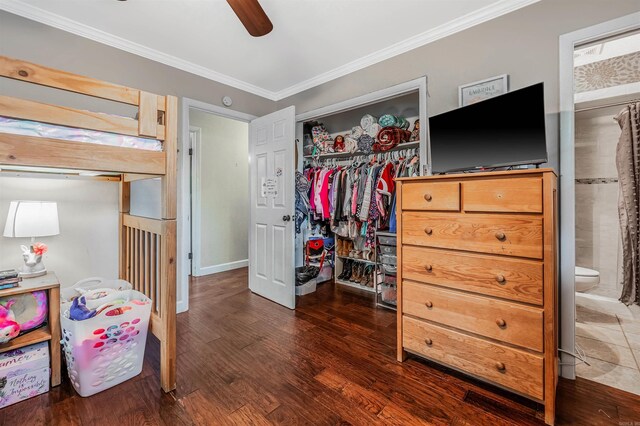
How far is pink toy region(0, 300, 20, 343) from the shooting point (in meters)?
1.38

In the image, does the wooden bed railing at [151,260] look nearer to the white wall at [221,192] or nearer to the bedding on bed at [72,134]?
the bedding on bed at [72,134]

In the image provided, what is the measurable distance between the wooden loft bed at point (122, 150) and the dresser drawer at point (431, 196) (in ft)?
4.73

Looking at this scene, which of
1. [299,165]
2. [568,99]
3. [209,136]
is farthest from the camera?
[209,136]

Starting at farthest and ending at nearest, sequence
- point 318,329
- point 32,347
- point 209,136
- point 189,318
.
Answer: point 209,136 → point 189,318 → point 318,329 → point 32,347

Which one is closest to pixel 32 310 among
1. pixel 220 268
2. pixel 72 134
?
pixel 72 134

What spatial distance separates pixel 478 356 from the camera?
1530 mm

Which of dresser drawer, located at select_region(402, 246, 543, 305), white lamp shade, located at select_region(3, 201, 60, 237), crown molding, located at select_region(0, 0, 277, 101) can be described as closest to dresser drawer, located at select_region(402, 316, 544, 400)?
dresser drawer, located at select_region(402, 246, 543, 305)

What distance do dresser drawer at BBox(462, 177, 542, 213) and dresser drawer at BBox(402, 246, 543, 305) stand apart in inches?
10.5

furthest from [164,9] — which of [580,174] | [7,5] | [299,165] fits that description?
[580,174]

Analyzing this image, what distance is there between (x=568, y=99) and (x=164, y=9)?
2.80m

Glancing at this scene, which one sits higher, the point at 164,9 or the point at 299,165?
the point at 164,9

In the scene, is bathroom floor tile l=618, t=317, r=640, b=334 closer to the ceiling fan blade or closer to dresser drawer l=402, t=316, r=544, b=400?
dresser drawer l=402, t=316, r=544, b=400

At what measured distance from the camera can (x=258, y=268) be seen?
3.22 m

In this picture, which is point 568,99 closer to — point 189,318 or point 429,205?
point 429,205
